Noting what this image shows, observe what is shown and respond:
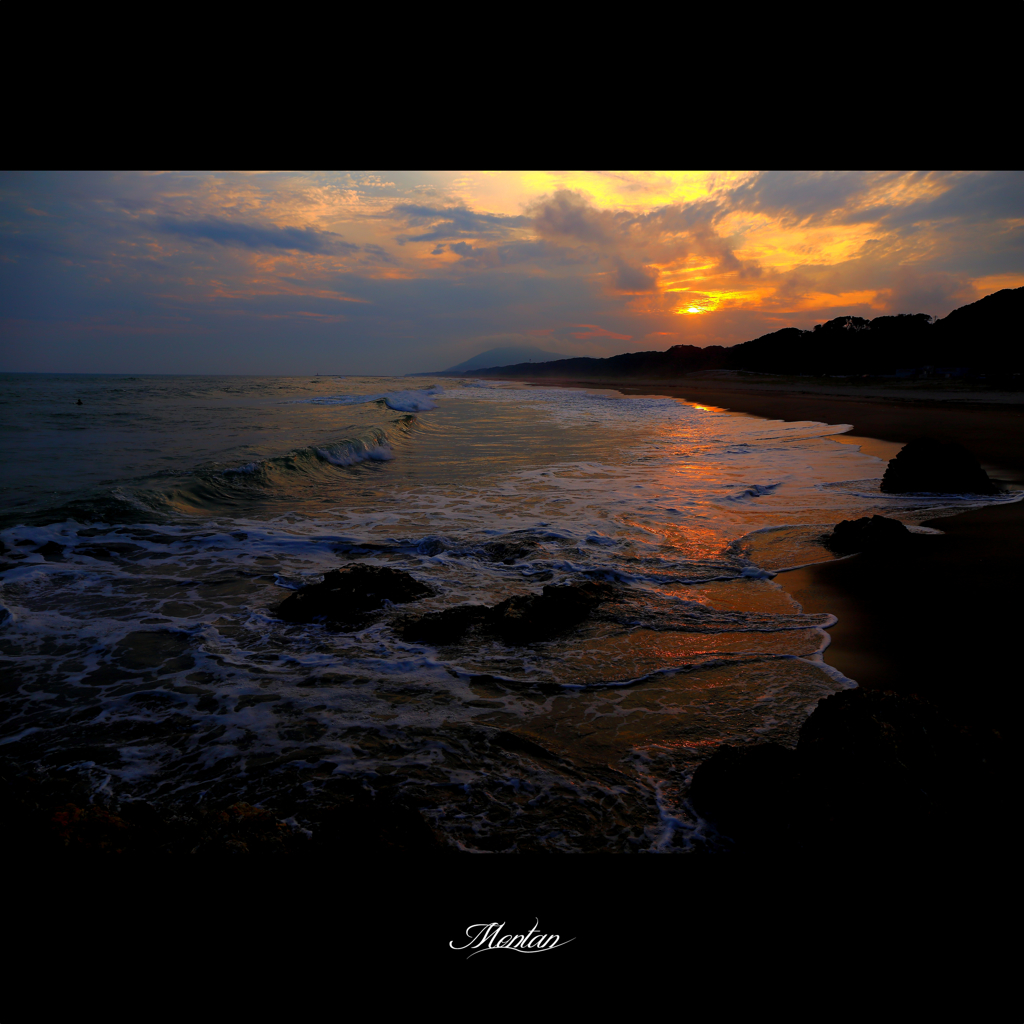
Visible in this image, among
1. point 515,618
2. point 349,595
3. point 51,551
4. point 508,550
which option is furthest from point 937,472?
point 51,551

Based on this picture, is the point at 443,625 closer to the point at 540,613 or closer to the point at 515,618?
the point at 515,618

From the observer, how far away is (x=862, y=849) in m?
1.48

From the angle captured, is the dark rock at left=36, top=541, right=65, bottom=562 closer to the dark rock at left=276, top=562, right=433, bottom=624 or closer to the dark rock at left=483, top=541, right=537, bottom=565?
the dark rock at left=276, top=562, right=433, bottom=624

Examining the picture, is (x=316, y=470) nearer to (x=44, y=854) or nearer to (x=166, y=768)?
(x=166, y=768)

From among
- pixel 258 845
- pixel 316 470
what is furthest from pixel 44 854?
pixel 316 470

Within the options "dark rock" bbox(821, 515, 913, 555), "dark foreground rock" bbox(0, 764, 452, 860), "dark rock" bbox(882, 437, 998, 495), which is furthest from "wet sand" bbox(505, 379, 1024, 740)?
"dark foreground rock" bbox(0, 764, 452, 860)

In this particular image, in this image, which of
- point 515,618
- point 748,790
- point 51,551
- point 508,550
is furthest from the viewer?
point 51,551

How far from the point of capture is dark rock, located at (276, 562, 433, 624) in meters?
3.85

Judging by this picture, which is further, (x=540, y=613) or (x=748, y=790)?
(x=540, y=613)

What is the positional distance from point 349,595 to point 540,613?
57.4 inches

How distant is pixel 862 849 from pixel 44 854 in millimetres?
2259

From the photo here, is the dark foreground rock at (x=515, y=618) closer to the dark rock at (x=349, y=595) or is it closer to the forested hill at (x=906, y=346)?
the dark rock at (x=349, y=595)

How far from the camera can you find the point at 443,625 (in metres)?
3.53

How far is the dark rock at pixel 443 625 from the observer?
347 centimetres
